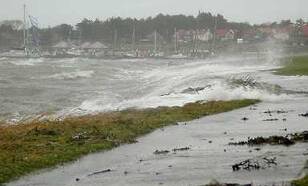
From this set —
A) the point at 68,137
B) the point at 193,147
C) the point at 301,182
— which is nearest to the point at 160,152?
the point at 193,147

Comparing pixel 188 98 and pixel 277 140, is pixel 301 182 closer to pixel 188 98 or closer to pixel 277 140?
pixel 277 140

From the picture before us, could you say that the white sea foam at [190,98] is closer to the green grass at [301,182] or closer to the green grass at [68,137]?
the green grass at [68,137]

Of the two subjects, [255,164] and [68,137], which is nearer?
[255,164]

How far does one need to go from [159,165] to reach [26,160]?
4.42 meters

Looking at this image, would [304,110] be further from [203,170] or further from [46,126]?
[203,170]

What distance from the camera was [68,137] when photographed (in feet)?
80.5

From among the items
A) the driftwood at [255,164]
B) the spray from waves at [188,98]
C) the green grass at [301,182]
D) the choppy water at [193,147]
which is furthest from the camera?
the spray from waves at [188,98]

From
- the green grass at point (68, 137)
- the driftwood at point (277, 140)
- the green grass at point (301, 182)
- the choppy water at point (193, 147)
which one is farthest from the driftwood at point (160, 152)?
the green grass at point (301, 182)

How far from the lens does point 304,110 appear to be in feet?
109

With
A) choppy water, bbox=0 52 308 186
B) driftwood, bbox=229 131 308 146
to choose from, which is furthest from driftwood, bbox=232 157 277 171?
driftwood, bbox=229 131 308 146

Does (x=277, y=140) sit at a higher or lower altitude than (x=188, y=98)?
higher

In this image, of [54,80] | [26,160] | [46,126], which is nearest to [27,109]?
[46,126]

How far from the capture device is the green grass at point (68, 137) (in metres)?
19.9

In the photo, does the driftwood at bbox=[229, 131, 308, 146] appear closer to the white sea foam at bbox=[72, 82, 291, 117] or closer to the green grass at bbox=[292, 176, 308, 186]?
the green grass at bbox=[292, 176, 308, 186]
